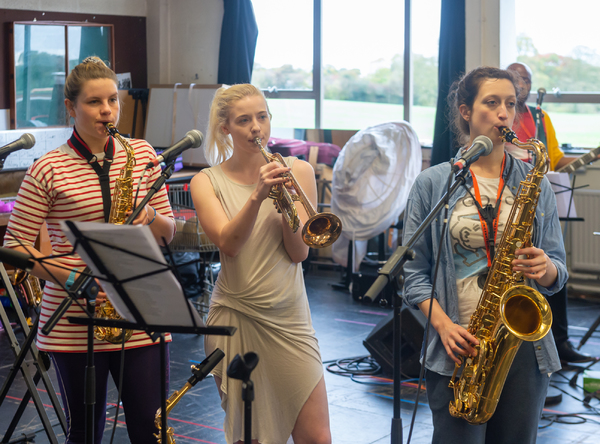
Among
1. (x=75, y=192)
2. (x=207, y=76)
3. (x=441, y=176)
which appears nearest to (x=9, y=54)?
(x=207, y=76)

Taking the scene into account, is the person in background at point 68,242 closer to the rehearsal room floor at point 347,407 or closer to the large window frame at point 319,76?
the rehearsal room floor at point 347,407

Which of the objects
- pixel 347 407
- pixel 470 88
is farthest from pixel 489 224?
pixel 347 407

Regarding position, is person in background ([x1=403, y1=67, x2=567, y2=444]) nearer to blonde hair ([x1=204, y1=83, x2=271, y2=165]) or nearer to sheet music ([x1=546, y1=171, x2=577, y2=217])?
blonde hair ([x1=204, y1=83, x2=271, y2=165])

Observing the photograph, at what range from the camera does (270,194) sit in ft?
6.71

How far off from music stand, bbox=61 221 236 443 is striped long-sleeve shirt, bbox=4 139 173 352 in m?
0.44

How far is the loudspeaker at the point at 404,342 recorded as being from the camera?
4176 mm

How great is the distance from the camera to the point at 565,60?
21.4 ft

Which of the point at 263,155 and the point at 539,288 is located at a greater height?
the point at 263,155

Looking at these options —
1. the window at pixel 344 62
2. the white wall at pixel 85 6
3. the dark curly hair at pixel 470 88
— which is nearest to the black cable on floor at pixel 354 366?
the dark curly hair at pixel 470 88

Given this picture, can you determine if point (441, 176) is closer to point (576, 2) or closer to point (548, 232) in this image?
point (548, 232)

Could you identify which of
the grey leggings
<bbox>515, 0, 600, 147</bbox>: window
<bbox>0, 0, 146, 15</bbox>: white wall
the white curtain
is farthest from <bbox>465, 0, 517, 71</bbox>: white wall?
the grey leggings

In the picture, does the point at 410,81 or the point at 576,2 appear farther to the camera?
the point at 410,81

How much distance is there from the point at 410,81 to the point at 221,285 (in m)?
5.54

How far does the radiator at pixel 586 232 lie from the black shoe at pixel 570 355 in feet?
6.02
